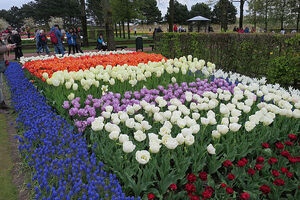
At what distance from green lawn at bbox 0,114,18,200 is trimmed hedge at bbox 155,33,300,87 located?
6.71 meters

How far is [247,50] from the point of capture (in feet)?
27.9

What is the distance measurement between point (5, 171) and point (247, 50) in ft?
25.4

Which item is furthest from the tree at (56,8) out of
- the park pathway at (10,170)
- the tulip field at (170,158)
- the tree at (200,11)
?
the tulip field at (170,158)

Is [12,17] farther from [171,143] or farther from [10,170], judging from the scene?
[171,143]

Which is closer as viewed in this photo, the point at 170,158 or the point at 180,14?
the point at 170,158

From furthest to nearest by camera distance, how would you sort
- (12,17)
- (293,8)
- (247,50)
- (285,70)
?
1. (12,17)
2. (293,8)
3. (247,50)
4. (285,70)

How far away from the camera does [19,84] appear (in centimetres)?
738

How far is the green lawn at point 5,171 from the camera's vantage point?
2.99 m

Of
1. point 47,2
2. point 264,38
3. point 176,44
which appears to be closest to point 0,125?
point 264,38

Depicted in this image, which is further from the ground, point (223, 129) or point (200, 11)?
point (200, 11)

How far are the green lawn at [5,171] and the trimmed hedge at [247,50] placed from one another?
6711 mm

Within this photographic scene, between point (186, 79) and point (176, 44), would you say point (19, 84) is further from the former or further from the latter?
point (176, 44)

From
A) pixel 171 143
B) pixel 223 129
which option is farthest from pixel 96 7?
pixel 171 143

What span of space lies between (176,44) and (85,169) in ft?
35.4
